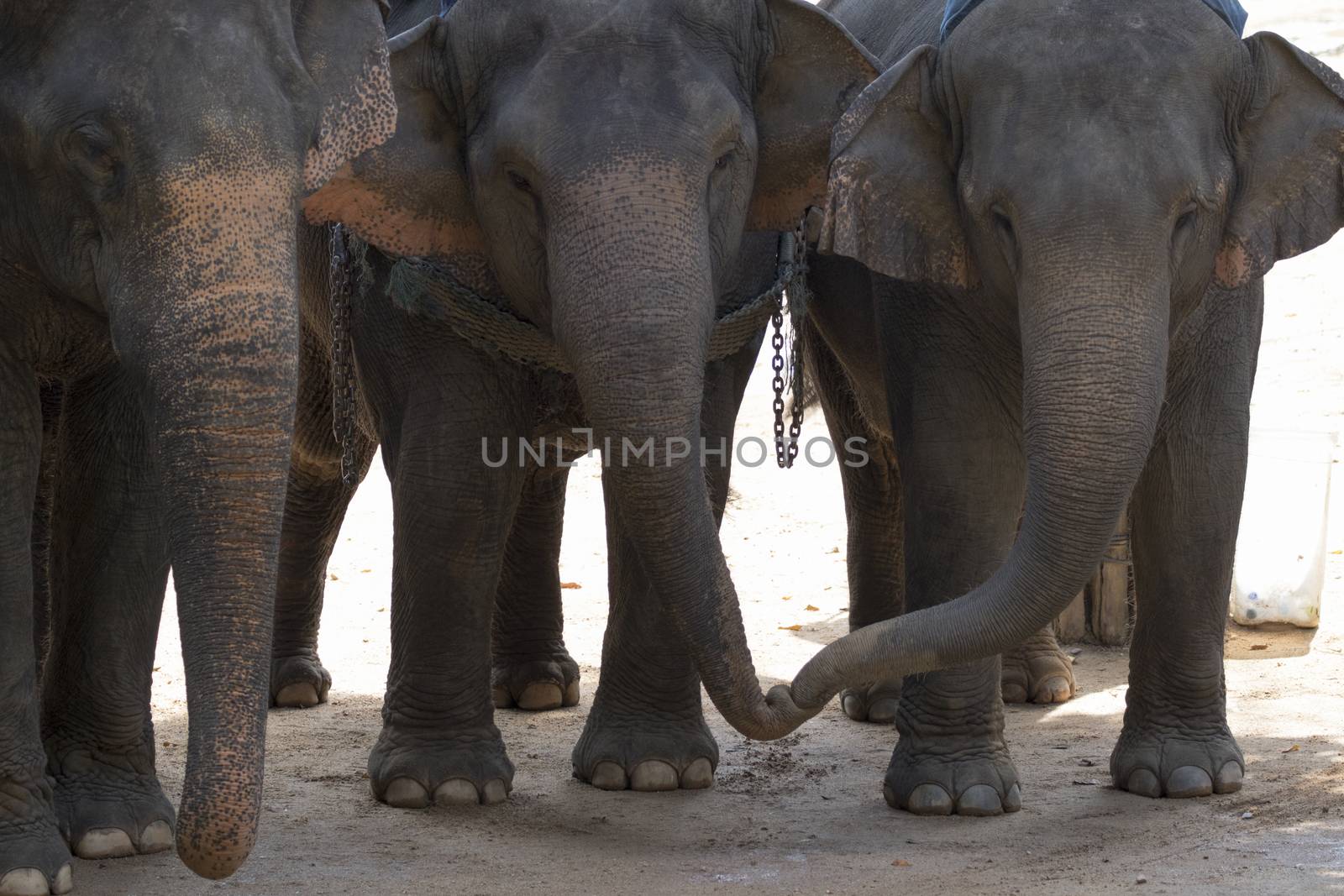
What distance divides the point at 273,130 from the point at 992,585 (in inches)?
62.0

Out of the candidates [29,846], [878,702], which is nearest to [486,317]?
[29,846]

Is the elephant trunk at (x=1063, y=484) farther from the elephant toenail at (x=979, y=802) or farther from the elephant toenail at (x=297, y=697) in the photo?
the elephant toenail at (x=297, y=697)

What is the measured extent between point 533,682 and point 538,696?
0.13ft

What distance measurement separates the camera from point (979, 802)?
179 inches

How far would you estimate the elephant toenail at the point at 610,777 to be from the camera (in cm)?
489

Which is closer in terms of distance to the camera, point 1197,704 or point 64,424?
point 64,424

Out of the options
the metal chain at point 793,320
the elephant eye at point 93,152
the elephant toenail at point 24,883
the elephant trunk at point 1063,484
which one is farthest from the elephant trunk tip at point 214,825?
the metal chain at point 793,320

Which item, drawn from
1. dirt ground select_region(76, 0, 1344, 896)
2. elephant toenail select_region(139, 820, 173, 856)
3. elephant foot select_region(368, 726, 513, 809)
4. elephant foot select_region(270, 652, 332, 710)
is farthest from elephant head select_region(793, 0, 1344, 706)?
elephant foot select_region(270, 652, 332, 710)

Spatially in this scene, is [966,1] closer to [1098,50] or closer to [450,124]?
[1098,50]

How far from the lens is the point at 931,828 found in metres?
4.47

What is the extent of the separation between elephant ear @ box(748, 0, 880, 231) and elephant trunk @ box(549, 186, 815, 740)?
2.04 ft

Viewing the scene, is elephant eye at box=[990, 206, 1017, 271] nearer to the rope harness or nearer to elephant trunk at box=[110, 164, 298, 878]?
the rope harness

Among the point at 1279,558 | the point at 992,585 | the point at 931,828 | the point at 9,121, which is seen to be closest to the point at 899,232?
the point at 992,585

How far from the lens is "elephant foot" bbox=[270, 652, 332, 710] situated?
19.7 ft
